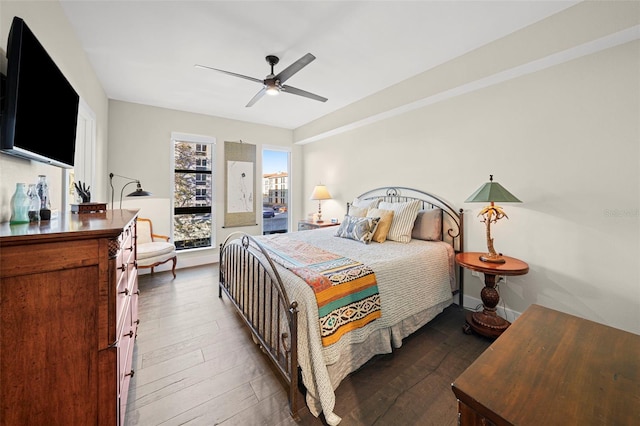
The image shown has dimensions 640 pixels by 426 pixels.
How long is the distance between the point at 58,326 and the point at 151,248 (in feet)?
9.75

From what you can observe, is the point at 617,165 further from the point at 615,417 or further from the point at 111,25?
the point at 111,25

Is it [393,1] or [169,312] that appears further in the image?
[169,312]

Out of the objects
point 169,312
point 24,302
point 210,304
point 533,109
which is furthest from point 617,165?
point 169,312

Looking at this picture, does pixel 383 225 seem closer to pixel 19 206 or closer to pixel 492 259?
pixel 492 259

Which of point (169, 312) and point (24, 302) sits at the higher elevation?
point (24, 302)

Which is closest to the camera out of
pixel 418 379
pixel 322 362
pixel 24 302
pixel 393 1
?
pixel 24 302

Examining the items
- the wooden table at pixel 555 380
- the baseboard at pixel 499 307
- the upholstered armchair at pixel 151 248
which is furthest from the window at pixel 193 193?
the wooden table at pixel 555 380

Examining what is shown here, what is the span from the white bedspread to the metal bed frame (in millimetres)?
85

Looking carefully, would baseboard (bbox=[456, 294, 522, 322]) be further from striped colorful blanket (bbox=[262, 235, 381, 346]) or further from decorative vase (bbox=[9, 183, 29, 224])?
decorative vase (bbox=[9, 183, 29, 224])

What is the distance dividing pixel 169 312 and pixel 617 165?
175 inches

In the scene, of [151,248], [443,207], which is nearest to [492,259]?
[443,207]

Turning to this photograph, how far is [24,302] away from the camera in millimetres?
917

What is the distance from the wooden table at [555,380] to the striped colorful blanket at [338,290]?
2.92 ft

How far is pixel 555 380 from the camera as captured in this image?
803 millimetres
